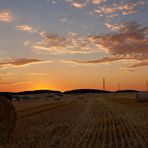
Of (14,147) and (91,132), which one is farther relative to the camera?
(91,132)

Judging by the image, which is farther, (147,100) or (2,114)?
(147,100)

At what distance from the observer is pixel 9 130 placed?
15336 millimetres

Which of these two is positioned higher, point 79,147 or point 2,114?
point 2,114

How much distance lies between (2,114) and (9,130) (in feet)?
2.87

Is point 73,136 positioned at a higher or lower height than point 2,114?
lower

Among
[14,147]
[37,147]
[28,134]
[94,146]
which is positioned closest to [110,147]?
[94,146]

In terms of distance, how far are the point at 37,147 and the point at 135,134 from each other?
519 cm

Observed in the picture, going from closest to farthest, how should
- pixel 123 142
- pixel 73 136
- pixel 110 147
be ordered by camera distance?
pixel 110 147 < pixel 123 142 < pixel 73 136

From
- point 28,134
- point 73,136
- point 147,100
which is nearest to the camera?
point 73,136

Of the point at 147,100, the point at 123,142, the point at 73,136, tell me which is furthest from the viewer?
the point at 147,100

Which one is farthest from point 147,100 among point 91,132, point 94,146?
point 94,146

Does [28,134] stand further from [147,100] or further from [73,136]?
[147,100]

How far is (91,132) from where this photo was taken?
1645cm

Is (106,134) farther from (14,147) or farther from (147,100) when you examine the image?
(147,100)
